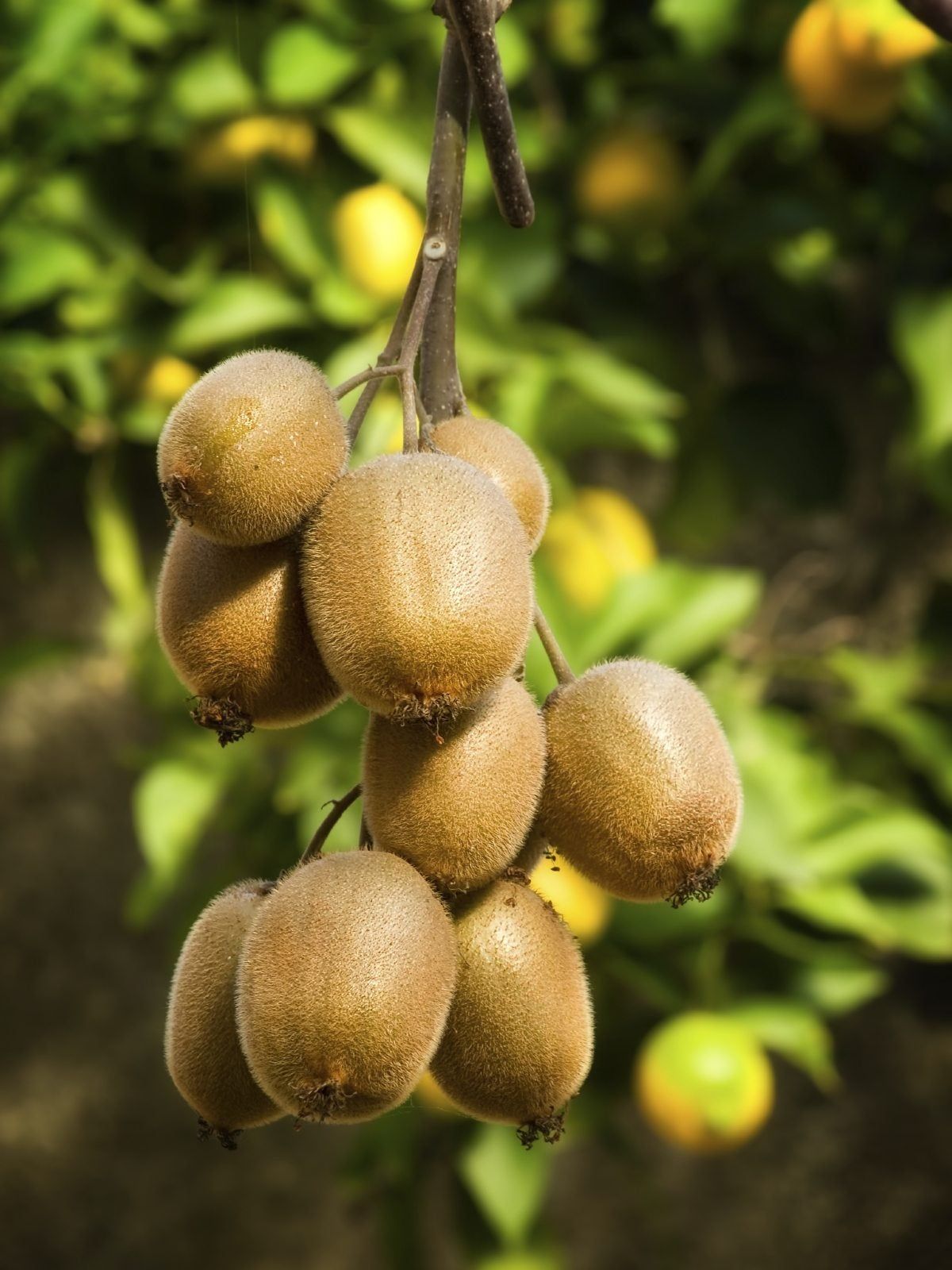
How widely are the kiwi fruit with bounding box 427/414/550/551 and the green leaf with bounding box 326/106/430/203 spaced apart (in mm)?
532

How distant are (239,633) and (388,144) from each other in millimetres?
642

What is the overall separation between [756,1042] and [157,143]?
74cm

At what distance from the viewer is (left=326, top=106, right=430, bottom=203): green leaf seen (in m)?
0.91

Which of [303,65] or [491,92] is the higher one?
[491,92]

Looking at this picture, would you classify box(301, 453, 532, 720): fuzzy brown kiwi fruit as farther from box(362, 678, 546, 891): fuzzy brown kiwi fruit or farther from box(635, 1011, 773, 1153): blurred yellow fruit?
box(635, 1011, 773, 1153): blurred yellow fruit

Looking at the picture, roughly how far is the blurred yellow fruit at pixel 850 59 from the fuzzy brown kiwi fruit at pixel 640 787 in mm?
609

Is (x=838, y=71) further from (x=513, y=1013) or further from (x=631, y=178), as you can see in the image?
(x=513, y=1013)

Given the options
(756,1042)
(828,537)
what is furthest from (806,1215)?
(828,537)

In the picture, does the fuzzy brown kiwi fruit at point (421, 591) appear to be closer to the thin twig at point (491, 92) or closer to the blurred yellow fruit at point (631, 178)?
the thin twig at point (491, 92)

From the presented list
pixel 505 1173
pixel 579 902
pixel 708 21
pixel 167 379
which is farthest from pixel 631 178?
pixel 505 1173

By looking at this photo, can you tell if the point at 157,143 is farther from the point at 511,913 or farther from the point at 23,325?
the point at 511,913

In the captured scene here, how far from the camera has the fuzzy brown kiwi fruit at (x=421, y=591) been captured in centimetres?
34

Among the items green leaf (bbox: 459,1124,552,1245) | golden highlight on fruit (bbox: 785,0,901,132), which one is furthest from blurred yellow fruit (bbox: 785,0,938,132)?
green leaf (bbox: 459,1124,552,1245)

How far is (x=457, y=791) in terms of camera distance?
0.36 meters
